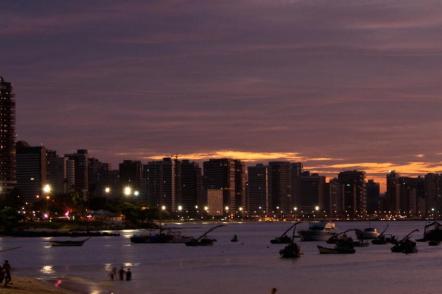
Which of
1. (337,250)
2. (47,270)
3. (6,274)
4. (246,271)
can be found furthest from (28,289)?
(337,250)

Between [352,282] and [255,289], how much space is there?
565 inches

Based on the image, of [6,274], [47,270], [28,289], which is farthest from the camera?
[47,270]

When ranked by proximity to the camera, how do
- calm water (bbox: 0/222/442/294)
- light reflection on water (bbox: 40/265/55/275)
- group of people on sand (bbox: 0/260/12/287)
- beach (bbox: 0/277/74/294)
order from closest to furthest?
beach (bbox: 0/277/74/294)
group of people on sand (bbox: 0/260/12/287)
calm water (bbox: 0/222/442/294)
light reflection on water (bbox: 40/265/55/275)

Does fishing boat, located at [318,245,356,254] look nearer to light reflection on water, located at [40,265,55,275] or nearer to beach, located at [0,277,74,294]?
light reflection on water, located at [40,265,55,275]

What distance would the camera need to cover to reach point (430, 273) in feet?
380

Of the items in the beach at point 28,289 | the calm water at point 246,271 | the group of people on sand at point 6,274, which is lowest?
the calm water at point 246,271

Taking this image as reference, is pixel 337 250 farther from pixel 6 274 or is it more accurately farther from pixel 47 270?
pixel 6 274

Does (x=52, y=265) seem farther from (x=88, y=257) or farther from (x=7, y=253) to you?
(x=7, y=253)

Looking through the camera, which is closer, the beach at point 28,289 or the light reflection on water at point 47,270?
the beach at point 28,289

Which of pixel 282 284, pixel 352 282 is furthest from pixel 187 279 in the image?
pixel 352 282

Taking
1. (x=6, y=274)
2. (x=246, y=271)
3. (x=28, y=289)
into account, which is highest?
(x=6, y=274)

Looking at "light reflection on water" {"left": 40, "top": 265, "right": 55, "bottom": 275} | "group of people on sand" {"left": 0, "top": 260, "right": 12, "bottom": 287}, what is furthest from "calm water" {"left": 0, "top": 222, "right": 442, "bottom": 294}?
"group of people on sand" {"left": 0, "top": 260, "right": 12, "bottom": 287}

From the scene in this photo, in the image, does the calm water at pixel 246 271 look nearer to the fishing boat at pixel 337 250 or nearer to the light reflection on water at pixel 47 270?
the light reflection on water at pixel 47 270

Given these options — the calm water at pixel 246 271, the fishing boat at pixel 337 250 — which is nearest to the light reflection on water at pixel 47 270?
the calm water at pixel 246 271
